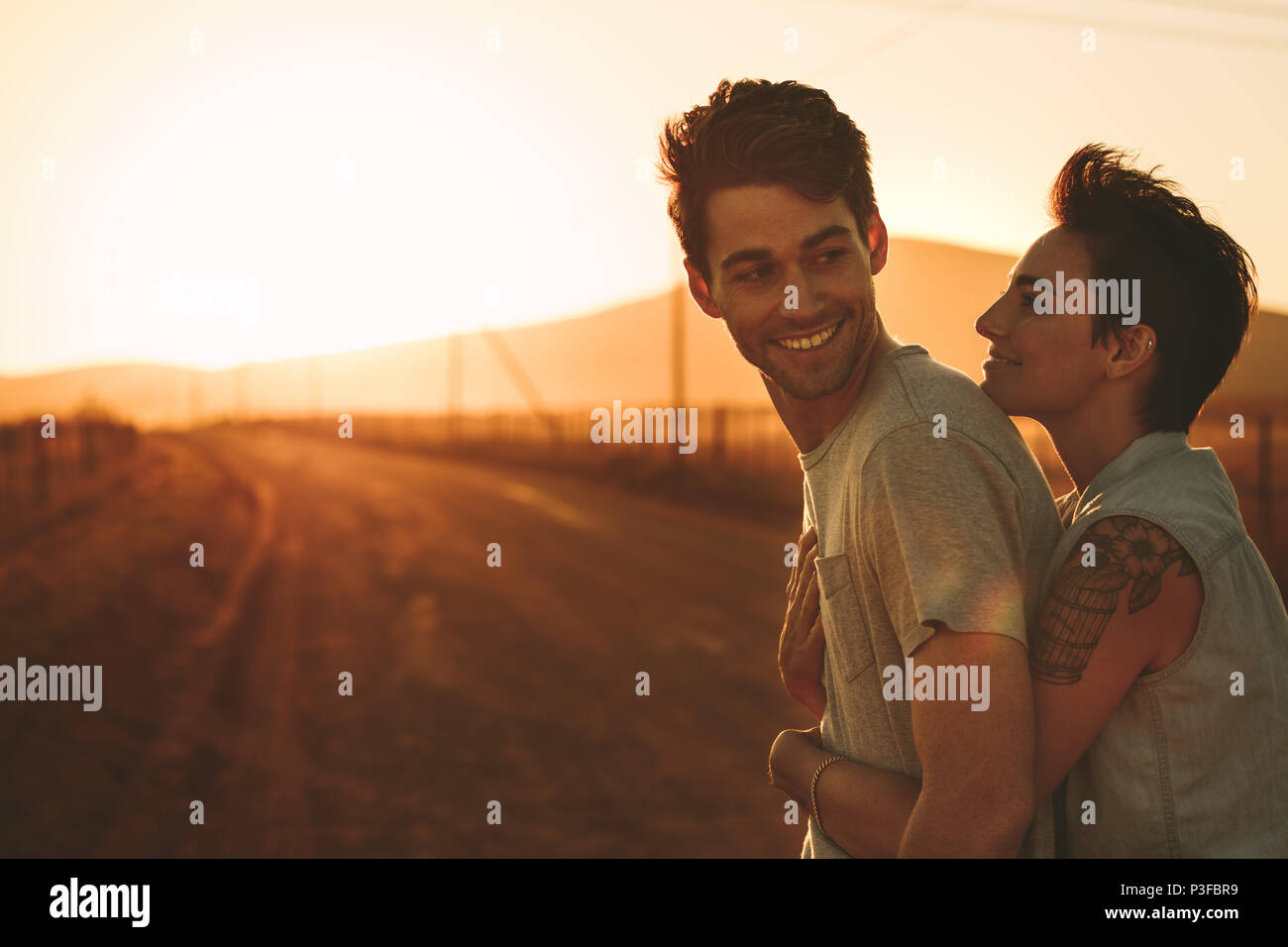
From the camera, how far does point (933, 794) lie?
154cm

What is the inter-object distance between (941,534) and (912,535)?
0.14ft

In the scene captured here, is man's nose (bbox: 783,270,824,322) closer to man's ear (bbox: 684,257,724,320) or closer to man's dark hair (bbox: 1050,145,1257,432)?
man's ear (bbox: 684,257,724,320)

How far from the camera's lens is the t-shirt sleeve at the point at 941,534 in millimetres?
1518

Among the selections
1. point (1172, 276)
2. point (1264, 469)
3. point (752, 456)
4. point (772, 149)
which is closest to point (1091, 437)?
point (1172, 276)

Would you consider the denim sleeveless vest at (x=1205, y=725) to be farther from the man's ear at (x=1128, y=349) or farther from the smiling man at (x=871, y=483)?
the man's ear at (x=1128, y=349)

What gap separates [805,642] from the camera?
2053 mm

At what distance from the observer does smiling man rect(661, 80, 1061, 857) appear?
1528 mm

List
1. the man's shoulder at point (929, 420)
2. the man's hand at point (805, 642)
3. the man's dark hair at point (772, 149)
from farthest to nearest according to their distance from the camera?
the man's hand at point (805, 642)
the man's dark hair at point (772, 149)
the man's shoulder at point (929, 420)

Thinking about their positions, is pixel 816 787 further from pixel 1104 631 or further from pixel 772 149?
pixel 772 149

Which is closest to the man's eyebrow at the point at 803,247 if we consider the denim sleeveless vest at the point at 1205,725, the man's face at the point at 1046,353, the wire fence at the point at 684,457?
the man's face at the point at 1046,353

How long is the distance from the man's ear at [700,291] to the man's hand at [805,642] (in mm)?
476
